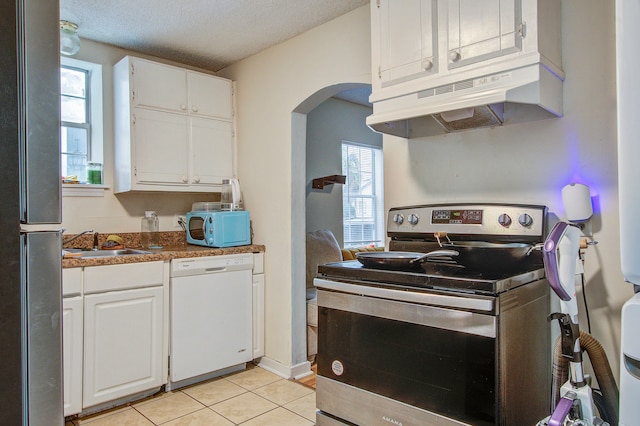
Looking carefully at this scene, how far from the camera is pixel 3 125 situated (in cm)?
57

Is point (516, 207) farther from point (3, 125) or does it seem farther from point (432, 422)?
point (3, 125)

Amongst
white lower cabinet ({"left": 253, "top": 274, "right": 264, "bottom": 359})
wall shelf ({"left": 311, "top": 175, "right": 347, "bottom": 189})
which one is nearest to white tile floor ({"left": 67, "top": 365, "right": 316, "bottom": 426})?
white lower cabinet ({"left": 253, "top": 274, "right": 264, "bottom": 359})

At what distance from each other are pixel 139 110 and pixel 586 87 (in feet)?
8.57

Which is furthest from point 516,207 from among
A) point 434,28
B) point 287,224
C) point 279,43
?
point 279,43

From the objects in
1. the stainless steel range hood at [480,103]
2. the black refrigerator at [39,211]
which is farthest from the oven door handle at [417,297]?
the black refrigerator at [39,211]

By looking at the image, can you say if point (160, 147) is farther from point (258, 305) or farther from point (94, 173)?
point (258, 305)

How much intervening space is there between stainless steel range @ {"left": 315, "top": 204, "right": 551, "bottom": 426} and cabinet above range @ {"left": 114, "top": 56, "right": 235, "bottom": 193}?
1.79m

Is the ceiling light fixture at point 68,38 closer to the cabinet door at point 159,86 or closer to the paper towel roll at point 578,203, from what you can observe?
the cabinet door at point 159,86

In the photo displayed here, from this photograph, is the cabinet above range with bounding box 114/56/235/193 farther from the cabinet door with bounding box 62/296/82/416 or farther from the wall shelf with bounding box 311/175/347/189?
the wall shelf with bounding box 311/175/347/189

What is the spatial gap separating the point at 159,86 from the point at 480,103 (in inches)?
91.5

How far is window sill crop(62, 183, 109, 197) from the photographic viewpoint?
283 centimetres

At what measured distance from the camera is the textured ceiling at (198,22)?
2.43 metres

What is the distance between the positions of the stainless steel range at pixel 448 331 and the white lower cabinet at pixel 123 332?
1.33 metres

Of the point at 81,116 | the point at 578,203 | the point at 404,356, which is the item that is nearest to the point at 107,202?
the point at 81,116
